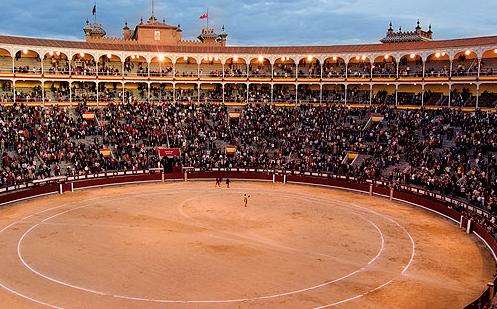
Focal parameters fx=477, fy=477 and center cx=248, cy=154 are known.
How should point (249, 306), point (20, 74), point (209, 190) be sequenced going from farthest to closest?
point (20, 74), point (209, 190), point (249, 306)

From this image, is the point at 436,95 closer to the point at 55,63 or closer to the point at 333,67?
the point at 333,67

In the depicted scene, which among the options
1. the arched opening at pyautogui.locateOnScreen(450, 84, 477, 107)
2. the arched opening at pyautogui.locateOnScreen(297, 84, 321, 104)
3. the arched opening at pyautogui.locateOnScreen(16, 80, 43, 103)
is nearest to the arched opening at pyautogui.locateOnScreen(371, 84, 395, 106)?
the arched opening at pyautogui.locateOnScreen(450, 84, 477, 107)

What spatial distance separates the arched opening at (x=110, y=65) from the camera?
59200 millimetres

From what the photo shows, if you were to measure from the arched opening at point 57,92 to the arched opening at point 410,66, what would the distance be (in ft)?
130

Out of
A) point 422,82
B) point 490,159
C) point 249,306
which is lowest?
point 249,306

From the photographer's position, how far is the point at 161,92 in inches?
2514

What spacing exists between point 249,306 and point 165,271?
15.8 ft

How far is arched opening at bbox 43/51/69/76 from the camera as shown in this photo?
55.8m

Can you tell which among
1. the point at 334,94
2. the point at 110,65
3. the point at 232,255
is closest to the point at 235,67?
the point at 334,94

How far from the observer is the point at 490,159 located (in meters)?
35.4

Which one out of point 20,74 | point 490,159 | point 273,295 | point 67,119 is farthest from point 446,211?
point 20,74

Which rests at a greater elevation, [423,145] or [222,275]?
[423,145]

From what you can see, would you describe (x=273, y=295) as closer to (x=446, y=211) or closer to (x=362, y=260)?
(x=362, y=260)

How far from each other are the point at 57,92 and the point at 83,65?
4.94m
